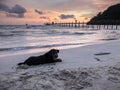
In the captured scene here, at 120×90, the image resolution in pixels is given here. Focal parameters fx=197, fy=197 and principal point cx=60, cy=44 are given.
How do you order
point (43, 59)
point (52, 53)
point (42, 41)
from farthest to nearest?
point (42, 41) → point (52, 53) → point (43, 59)

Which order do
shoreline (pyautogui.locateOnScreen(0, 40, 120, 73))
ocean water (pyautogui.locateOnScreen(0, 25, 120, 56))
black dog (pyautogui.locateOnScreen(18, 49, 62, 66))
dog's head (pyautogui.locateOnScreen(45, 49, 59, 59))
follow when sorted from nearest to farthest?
shoreline (pyautogui.locateOnScreen(0, 40, 120, 73)) → black dog (pyautogui.locateOnScreen(18, 49, 62, 66)) → dog's head (pyautogui.locateOnScreen(45, 49, 59, 59)) → ocean water (pyautogui.locateOnScreen(0, 25, 120, 56))

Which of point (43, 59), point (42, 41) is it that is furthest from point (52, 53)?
point (42, 41)

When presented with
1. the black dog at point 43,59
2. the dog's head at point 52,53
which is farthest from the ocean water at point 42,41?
the dog's head at point 52,53

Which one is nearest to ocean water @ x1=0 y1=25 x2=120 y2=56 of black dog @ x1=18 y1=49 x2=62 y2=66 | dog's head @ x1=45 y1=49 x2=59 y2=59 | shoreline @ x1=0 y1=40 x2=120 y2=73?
shoreline @ x1=0 y1=40 x2=120 y2=73

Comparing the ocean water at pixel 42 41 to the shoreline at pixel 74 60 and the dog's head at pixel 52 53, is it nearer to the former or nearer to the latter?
the shoreline at pixel 74 60

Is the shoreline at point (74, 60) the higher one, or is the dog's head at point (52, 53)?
the dog's head at point (52, 53)

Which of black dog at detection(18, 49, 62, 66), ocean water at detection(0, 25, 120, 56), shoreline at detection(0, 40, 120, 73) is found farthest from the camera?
ocean water at detection(0, 25, 120, 56)

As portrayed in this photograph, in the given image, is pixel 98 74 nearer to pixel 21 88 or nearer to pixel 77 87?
pixel 77 87

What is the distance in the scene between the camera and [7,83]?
14.1 feet

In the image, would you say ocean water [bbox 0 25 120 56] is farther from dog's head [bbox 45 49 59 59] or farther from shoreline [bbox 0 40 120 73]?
dog's head [bbox 45 49 59 59]

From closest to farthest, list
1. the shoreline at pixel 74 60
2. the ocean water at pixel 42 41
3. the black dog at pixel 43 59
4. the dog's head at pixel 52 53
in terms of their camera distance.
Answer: the shoreline at pixel 74 60, the black dog at pixel 43 59, the dog's head at pixel 52 53, the ocean water at pixel 42 41

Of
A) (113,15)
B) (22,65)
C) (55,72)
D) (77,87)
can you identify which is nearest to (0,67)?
(22,65)

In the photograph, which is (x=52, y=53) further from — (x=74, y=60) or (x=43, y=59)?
(x=74, y=60)

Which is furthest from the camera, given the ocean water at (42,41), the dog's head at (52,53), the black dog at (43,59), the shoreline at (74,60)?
the ocean water at (42,41)
